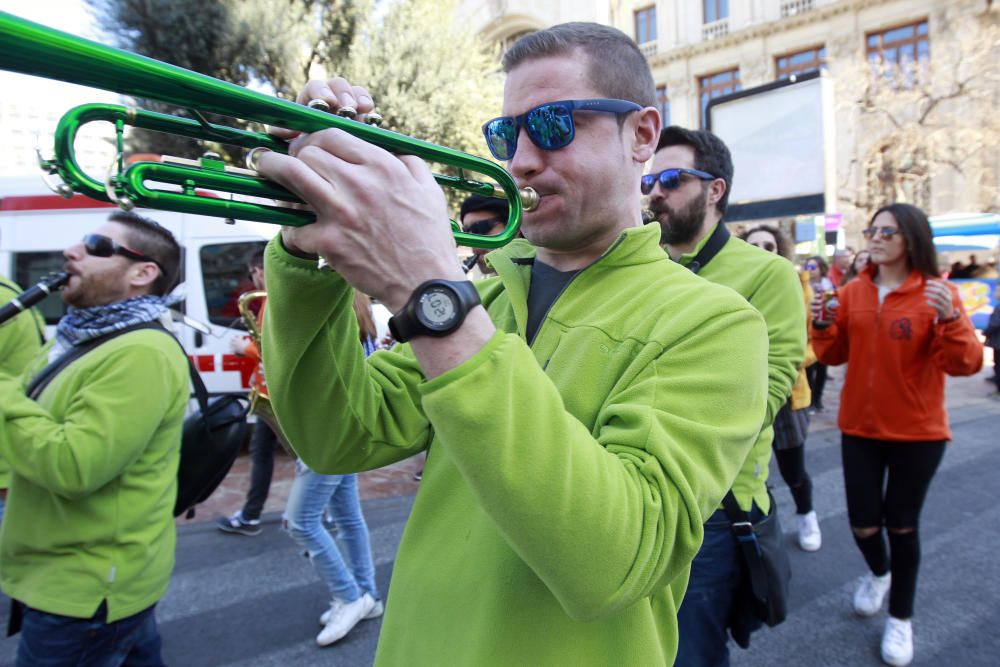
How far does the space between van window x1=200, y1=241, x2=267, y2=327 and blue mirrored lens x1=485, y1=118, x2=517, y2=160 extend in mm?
6111

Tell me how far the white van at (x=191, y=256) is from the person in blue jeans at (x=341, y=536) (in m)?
3.49

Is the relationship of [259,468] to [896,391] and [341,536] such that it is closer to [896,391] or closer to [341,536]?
[341,536]

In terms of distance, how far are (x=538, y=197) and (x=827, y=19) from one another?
29.5 m

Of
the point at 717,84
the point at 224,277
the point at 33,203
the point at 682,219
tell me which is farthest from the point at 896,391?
the point at 717,84

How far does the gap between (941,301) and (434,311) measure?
331 cm

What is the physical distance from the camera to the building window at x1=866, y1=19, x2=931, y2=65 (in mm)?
23344

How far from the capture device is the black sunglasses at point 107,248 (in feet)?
7.78

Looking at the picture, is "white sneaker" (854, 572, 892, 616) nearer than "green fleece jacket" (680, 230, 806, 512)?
No

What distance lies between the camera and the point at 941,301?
3225 millimetres

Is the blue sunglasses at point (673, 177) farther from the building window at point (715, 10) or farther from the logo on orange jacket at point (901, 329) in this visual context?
the building window at point (715, 10)

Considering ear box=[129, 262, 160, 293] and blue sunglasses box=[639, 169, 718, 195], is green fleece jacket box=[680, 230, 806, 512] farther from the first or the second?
ear box=[129, 262, 160, 293]

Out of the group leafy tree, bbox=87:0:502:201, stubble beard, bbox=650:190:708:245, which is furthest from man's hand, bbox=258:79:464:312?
leafy tree, bbox=87:0:502:201

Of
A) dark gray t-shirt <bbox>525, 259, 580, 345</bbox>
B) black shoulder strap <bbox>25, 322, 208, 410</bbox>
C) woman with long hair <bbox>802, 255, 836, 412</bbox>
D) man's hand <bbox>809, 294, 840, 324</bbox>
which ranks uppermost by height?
dark gray t-shirt <bbox>525, 259, 580, 345</bbox>

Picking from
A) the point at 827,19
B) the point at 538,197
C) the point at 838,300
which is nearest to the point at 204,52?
the point at 838,300
